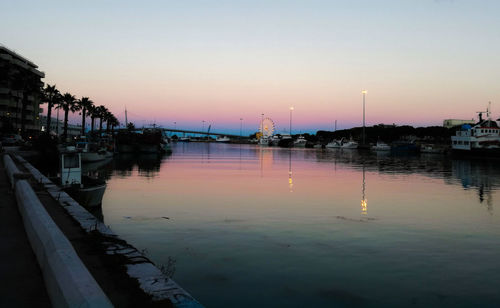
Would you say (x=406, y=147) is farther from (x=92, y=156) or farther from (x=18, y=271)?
(x=18, y=271)

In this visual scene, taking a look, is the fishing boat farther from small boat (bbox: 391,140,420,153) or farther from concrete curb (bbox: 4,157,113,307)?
concrete curb (bbox: 4,157,113,307)

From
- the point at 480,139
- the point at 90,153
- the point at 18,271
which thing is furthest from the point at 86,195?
the point at 480,139

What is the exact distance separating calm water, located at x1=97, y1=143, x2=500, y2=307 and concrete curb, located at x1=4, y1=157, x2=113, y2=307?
4.43 m

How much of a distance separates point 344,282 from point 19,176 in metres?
17.4

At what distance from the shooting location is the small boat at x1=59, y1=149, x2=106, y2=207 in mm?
23562

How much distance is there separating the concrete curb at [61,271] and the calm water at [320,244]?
14.5 feet

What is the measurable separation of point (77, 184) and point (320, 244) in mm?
15032

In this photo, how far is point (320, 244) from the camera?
1734 centimetres

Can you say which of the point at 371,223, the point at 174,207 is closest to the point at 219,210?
the point at 174,207

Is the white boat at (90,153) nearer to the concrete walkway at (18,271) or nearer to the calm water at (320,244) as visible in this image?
the calm water at (320,244)

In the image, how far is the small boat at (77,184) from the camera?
23.6 m

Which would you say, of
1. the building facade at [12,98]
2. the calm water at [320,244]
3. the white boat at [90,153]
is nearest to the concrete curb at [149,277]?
the calm water at [320,244]

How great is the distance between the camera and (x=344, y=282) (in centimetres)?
1269

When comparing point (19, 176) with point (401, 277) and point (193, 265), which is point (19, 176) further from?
point (401, 277)
